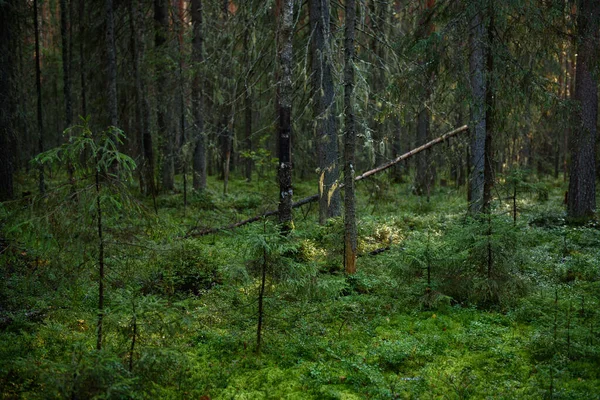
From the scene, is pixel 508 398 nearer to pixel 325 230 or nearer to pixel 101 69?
pixel 325 230

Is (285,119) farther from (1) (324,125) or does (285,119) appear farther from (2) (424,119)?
(2) (424,119)

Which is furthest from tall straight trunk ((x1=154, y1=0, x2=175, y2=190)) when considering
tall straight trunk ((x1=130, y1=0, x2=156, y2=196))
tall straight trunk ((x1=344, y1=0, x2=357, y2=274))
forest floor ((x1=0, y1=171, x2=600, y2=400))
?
tall straight trunk ((x1=344, y1=0, x2=357, y2=274))

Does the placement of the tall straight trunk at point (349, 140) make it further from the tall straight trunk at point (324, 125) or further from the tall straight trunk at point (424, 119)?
the tall straight trunk at point (324, 125)

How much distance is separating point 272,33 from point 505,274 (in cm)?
930

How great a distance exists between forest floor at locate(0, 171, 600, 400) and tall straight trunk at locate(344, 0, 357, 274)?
69cm

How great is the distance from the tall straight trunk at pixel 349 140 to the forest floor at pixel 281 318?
2.25 feet

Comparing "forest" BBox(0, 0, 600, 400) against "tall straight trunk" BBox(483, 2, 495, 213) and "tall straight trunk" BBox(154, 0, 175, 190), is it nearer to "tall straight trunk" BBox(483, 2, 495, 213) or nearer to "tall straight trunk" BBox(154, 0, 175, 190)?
"tall straight trunk" BBox(483, 2, 495, 213)

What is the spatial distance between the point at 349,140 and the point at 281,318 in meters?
4.20

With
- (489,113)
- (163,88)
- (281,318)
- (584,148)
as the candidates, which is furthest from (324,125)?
(163,88)

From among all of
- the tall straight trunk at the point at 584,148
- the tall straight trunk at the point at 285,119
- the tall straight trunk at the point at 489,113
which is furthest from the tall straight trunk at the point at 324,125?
the tall straight trunk at the point at 584,148

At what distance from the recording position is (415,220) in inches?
563

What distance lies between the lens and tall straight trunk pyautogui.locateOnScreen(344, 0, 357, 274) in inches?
349

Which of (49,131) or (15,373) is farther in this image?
(49,131)

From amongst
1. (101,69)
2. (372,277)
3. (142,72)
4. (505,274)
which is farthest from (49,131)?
(505,274)
